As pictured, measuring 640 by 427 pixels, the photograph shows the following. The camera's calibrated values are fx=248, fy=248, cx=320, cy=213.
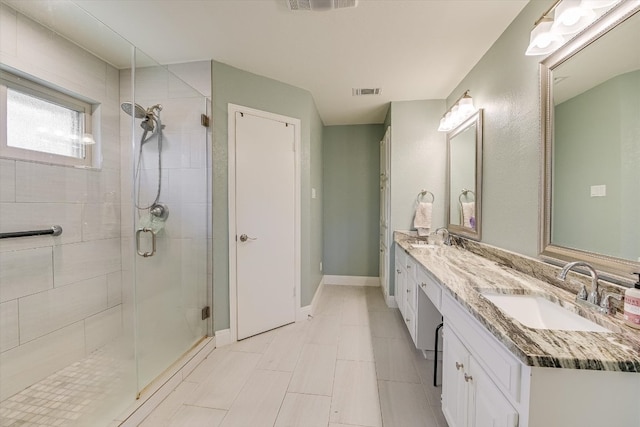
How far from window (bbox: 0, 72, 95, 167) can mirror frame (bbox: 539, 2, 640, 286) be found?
3016 millimetres

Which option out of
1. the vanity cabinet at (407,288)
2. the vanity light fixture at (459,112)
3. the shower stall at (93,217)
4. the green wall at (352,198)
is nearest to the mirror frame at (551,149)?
the vanity light fixture at (459,112)

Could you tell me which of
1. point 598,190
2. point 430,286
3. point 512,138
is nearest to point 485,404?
point 430,286

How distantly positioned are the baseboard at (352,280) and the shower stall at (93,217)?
6.70 ft

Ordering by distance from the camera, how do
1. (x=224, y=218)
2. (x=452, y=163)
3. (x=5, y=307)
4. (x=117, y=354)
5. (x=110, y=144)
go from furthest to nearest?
(x=452, y=163) → (x=224, y=218) → (x=110, y=144) → (x=117, y=354) → (x=5, y=307)

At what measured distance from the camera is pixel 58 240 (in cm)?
175

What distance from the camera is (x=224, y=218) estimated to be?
221 cm

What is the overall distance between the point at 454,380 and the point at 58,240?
2.62 metres

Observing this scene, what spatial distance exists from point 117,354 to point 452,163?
3.34 metres

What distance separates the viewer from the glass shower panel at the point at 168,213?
72.6 inches

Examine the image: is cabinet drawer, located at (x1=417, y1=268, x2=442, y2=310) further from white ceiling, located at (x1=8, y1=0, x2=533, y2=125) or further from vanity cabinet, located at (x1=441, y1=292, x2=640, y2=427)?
white ceiling, located at (x1=8, y1=0, x2=533, y2=125)

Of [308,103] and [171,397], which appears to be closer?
[171,397]

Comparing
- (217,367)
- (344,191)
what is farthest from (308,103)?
(217,367)

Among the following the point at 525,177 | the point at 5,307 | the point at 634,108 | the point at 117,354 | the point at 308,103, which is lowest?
the point at 117,354

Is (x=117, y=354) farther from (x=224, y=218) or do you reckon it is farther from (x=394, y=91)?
(x=394, y=91)
